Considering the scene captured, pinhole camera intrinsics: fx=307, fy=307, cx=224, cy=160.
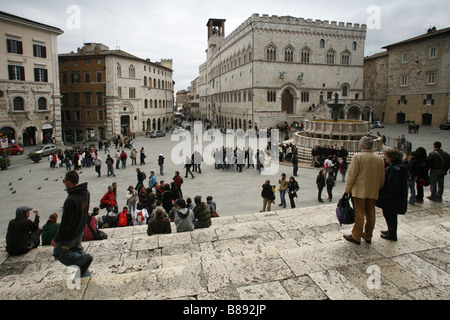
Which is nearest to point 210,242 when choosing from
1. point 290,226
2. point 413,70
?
point 290,226

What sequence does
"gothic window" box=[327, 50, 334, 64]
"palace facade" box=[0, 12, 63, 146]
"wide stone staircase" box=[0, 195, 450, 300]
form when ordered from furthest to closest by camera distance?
"gothic window" box=[327, 50, 334, 64] → "palace facade" box=[0, 12, 63, 146] → "wide stone staircase" box=[0, 195, 450, 300]

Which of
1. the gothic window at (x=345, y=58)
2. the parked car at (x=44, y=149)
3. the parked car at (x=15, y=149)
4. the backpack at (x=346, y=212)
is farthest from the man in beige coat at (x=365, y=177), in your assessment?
the gothic window at (x=345, y=58)

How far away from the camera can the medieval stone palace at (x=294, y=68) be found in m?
42.5

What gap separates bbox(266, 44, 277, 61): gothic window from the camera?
140 feet

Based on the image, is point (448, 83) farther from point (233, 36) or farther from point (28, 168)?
point (28, 168)

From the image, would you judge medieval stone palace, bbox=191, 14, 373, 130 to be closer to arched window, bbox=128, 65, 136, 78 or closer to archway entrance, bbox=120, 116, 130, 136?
arched window, bbox=128, 65, 136, 78

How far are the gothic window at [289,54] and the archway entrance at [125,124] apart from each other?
24850 mm

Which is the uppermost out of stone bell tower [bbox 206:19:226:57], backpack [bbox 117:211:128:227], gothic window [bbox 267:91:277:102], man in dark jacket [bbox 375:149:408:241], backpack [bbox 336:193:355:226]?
stone bell tower [bbox 206:19:226:57]

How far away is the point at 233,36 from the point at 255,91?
12.9m

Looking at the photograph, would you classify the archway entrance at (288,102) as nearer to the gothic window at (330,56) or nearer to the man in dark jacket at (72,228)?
the gothic window at (330,56)

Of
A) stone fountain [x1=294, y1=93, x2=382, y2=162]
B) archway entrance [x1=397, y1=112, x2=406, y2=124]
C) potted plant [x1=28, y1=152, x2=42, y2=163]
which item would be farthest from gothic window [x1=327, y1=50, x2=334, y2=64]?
potted plant [x1=28, y1=152, x2=42, y2=163]

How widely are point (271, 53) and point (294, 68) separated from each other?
159 inches

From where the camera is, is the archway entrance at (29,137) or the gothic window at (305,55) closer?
the archway entrance at (29,137)

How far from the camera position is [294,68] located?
4409 centimetres
